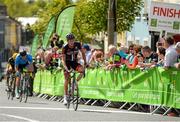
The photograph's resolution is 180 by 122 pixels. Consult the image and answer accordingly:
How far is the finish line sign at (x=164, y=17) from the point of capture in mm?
21750

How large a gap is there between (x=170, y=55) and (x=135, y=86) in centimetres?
182

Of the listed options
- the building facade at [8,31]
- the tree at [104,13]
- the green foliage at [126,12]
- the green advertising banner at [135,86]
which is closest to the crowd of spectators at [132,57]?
the green advertising banner at [135,86]

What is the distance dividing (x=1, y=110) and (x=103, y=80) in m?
3.08

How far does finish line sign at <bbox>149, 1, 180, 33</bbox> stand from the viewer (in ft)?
71.4

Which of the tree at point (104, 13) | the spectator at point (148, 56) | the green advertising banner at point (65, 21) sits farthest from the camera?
the tree at point (104, 13)

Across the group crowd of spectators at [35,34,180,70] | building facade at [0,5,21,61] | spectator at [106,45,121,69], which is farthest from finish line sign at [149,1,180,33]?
building facade at [0,5,21,61]

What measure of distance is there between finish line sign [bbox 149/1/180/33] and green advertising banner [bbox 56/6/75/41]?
805 cm

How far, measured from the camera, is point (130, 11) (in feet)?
123

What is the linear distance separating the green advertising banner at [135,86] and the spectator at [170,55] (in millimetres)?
168

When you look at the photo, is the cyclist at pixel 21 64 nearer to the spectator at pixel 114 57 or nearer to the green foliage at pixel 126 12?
the spectator at pixel 114 57

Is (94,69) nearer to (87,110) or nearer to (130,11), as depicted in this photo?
(87,110)

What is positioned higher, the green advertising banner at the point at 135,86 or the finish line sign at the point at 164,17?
the finish line sign at the point at 164,17

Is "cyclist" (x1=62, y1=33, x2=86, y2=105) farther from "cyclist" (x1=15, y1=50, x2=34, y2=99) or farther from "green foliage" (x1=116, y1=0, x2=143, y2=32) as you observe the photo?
"green foliage" (x1=116, y1=0, x2=143, y2=32)

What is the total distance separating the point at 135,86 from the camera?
1992cm
